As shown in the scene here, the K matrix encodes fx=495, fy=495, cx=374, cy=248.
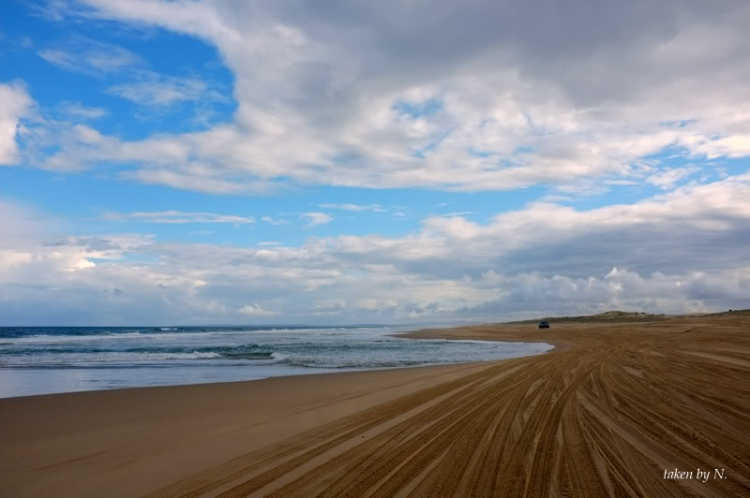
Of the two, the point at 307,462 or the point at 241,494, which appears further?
the point at 307,462

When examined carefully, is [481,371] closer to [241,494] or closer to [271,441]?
[271,441]

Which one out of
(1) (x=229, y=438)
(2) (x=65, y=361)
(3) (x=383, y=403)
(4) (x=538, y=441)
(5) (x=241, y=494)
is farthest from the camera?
(2) (x=65, y=361)

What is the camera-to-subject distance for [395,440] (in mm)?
8070

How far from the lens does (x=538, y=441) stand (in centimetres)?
755

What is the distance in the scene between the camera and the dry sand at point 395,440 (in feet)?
19.5

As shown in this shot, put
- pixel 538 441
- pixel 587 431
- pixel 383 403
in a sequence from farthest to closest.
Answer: pixel 383 403
pixel 587 431
pixel 538 441

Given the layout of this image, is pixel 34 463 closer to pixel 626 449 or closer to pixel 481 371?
pixel 626 449

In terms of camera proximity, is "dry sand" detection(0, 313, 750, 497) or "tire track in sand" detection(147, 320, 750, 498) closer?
"tire track in sand" detection(147, 320, 750, 498)

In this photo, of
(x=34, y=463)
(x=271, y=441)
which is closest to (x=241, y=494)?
(x=271, y=441)

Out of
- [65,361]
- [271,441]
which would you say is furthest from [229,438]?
[65,361]

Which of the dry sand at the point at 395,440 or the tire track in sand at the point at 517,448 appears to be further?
the dry sand at the point at 395,440

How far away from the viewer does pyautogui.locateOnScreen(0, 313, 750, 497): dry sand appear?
19.5 feet

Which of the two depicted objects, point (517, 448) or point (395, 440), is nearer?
point (517, 448)

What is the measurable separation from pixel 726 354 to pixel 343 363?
682 inches
